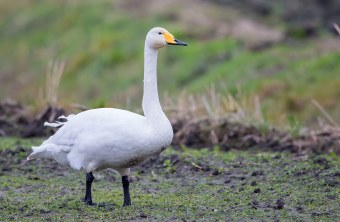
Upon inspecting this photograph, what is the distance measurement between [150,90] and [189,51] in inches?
674

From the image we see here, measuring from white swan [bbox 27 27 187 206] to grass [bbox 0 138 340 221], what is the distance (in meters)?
0.47

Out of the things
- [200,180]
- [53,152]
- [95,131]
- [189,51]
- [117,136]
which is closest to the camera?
[117,136]

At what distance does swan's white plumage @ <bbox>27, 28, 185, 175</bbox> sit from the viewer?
8.73 metres

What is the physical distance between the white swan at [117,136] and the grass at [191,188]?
0.47m

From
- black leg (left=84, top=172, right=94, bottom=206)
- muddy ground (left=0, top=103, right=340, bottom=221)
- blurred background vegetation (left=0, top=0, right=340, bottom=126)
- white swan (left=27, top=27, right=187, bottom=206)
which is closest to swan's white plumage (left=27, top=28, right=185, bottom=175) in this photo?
white swan (left=27, top=27, right=187, bottom=206)

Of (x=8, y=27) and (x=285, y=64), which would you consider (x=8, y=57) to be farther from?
(x=285, y=64)

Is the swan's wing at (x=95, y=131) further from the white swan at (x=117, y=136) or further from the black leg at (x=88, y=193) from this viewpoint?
the black leg at (x=88, y=193)

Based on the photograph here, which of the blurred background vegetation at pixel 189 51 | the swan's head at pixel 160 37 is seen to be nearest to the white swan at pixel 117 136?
the swan's head at pixel 160 37

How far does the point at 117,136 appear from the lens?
8.74m

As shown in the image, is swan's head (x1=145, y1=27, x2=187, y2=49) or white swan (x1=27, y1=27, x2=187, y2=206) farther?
swan's head (x1=145, y1=27, x2=187, y2=49)

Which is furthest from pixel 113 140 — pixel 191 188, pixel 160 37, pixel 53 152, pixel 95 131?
pixel 191 188

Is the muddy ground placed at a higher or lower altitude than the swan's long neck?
lower

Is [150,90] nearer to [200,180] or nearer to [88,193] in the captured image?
[88,193]

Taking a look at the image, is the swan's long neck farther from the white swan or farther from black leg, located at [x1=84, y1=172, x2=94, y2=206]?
black leg, located at [x1=84, y1=172, x2=94, y2=206]
